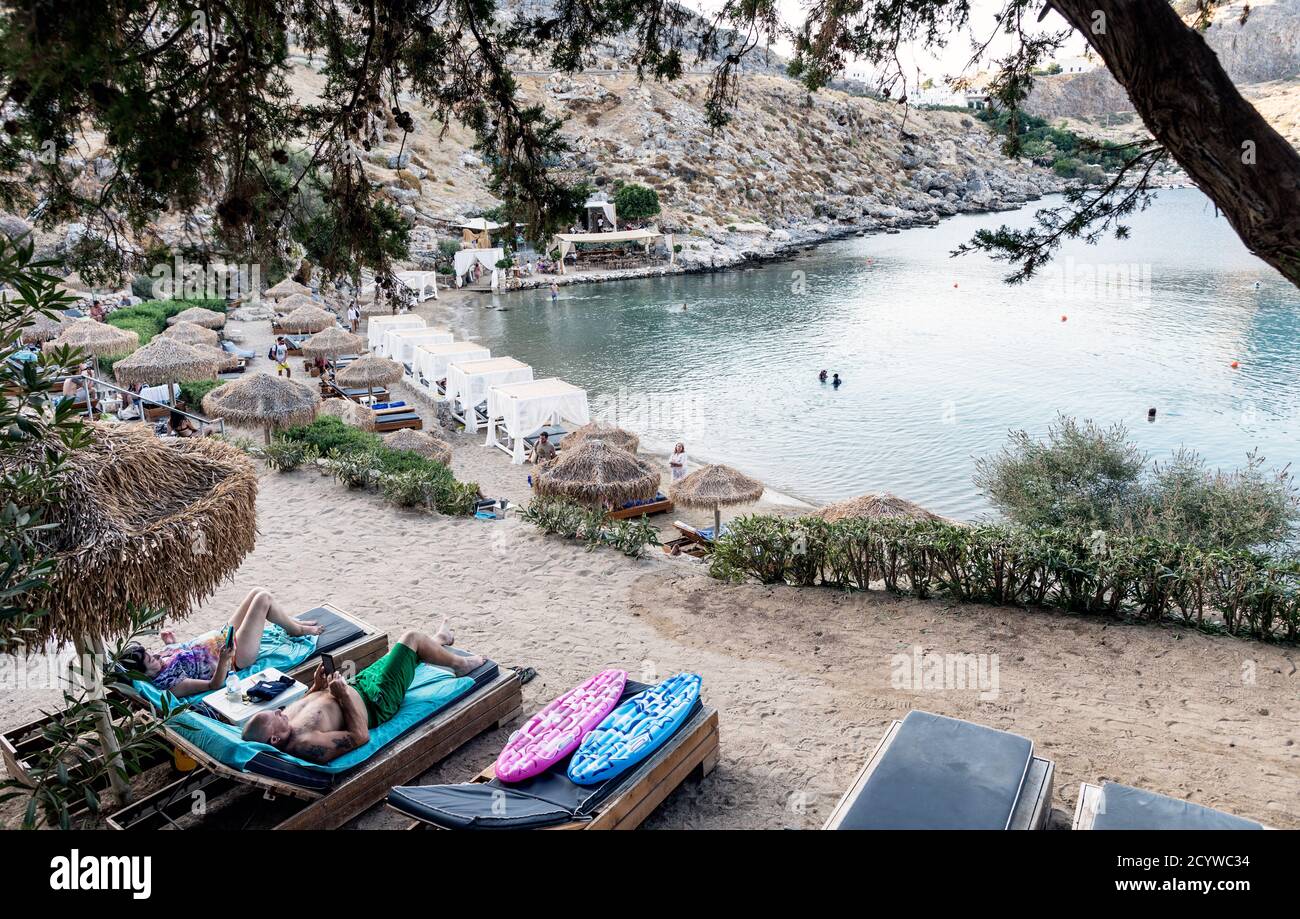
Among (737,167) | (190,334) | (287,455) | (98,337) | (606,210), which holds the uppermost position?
(737,167)

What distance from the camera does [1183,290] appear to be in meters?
44.0

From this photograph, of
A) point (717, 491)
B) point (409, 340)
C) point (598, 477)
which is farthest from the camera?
point (409, 340)

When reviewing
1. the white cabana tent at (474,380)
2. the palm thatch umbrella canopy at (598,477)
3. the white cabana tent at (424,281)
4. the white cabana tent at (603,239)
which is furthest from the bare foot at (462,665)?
the white cabana tent at (603,239)

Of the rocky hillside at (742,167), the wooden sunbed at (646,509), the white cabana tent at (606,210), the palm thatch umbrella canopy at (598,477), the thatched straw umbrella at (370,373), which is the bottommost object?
the wooden sunbed at (646,509)

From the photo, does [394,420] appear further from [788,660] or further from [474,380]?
[788,660]

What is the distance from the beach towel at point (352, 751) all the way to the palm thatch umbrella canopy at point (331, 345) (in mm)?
19044

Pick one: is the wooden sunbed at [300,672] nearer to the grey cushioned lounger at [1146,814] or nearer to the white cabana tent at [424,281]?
the grey cushioned lounger at [1146,814]

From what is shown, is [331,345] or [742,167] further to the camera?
[742,167]

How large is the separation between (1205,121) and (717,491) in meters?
10.6

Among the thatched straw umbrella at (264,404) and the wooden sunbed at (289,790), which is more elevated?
the thatched straw umbrella at (264,404)

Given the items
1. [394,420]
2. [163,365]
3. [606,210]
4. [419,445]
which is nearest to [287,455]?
[419,445]

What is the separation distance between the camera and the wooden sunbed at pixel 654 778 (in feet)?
14.3

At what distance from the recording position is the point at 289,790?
460 cm
